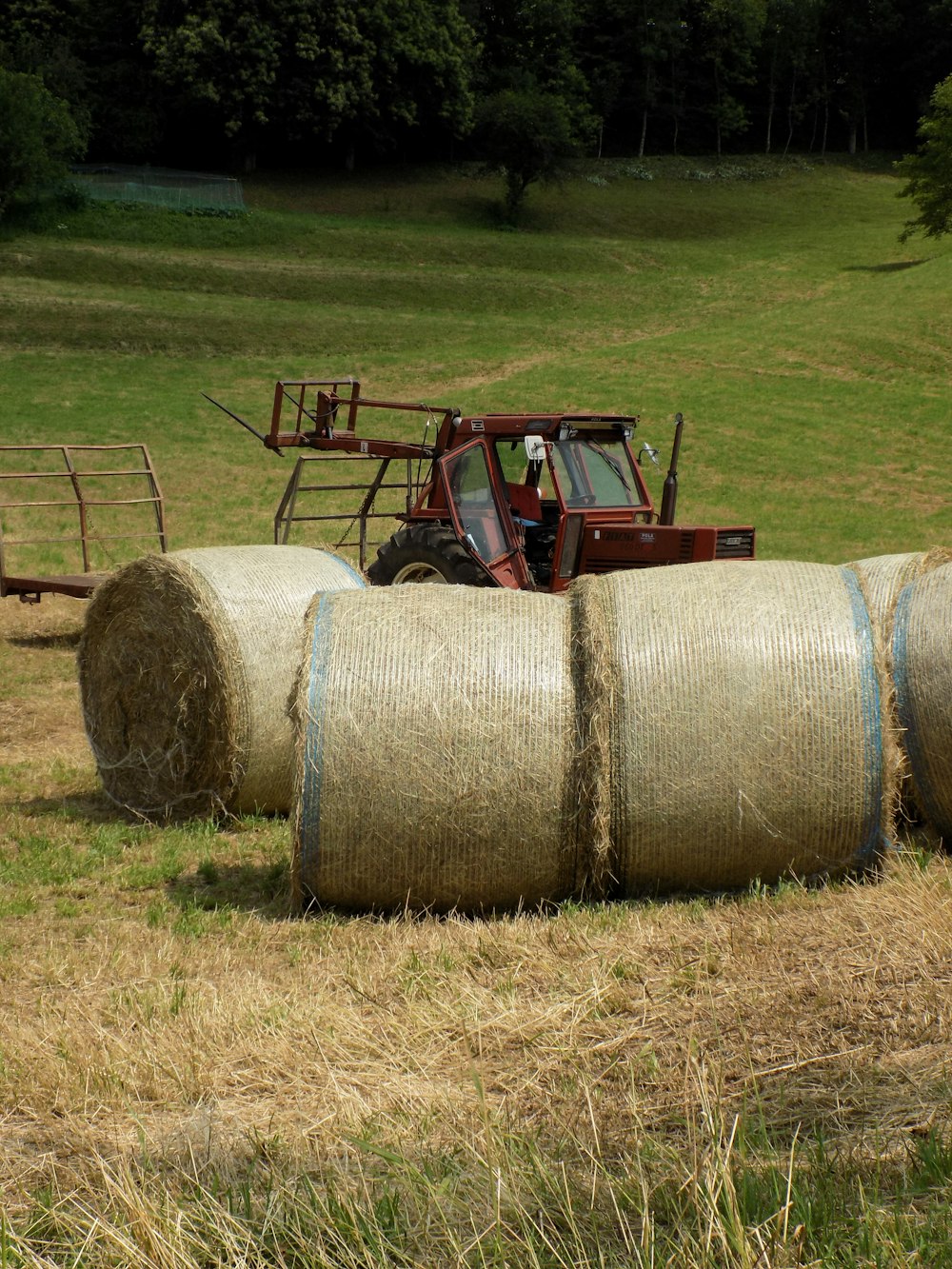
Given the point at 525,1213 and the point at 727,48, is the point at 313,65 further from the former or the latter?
the point at 525,1213

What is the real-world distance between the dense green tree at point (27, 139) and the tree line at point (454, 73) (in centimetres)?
260

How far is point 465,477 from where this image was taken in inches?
420

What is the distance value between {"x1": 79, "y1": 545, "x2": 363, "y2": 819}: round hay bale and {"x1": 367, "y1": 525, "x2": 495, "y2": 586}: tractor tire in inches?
82.2

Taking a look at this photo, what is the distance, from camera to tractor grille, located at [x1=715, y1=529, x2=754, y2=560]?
31.8ft

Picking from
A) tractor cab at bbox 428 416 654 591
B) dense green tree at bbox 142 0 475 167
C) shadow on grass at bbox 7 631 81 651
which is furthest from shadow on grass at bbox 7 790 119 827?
dense green tree at bbox 142 0 475 167

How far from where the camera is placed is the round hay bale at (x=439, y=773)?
18.0 feet

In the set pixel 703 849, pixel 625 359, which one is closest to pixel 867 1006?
pixel 703 849

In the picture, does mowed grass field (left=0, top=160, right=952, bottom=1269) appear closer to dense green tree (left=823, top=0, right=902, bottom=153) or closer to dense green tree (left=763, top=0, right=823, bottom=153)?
dense green tree (left=763, top=0, right=823, bottom=153)

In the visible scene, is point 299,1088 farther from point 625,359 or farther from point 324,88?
point 324,88

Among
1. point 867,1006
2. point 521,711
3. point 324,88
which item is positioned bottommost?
point 867,1006

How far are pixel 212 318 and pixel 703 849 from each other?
30886mm

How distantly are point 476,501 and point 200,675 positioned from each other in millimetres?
3829

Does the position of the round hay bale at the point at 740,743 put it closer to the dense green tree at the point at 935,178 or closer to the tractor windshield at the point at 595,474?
the tractor windshield at the point at 595,474

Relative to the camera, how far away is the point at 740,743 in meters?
5.40
